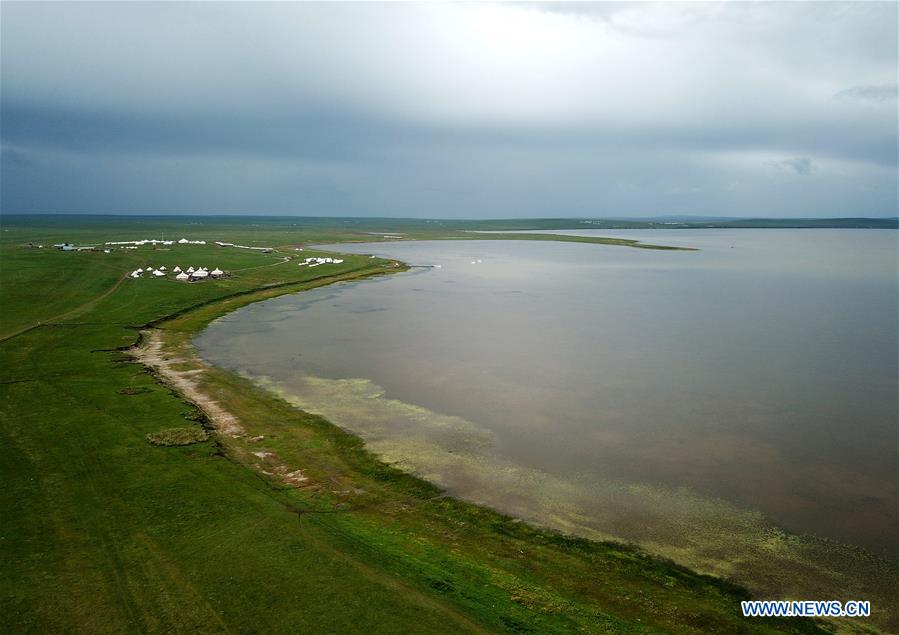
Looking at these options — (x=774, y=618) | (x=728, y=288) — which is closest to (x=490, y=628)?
(x=774, y=618)

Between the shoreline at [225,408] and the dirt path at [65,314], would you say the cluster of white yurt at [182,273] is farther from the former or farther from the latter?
the shoreline at [225,408]

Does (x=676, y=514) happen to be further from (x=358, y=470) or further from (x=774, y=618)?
(x=358, y=470)

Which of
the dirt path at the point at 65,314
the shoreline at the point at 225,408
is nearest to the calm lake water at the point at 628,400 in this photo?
the shoreline at the point at 225,408

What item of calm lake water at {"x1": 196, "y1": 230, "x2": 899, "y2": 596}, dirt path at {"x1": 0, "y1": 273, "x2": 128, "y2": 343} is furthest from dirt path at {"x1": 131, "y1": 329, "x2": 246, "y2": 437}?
dirt path at {"x1": 0, "y1": 273, "x2": 128, "y2": 343}

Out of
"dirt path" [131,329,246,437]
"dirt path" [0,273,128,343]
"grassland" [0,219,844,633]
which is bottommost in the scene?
"grassland" [0,219,844,633]

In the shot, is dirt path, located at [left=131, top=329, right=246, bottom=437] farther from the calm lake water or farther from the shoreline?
the calm lake water
